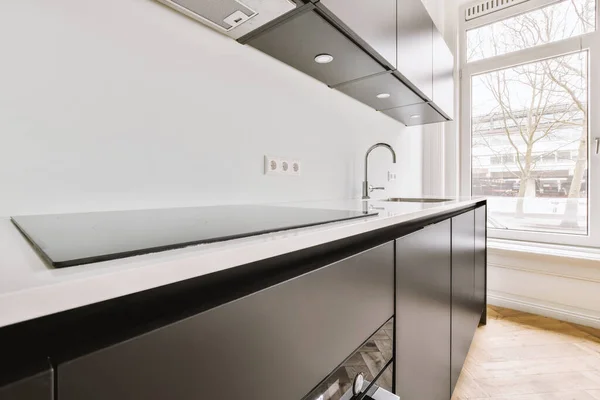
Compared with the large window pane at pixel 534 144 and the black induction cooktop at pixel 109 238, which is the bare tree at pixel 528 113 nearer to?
the large window pane at pixel 534 144

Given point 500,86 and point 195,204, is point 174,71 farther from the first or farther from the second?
point 500,86

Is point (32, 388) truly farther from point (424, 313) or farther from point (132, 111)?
point (424, 313)

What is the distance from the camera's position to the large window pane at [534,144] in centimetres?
245

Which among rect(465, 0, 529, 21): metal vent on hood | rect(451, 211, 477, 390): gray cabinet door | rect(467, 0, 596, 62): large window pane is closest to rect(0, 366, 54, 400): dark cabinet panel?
rect(451, 211, 477, 390): gray cabinet door

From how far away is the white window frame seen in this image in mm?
2336

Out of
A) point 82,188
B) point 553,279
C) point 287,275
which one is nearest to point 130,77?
point 82,188

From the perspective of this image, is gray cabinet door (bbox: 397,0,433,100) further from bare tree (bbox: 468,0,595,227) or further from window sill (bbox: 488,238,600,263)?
window sill (bbox: 488,238,600,263)

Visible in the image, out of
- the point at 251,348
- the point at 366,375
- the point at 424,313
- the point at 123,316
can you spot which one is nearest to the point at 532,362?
the point at 424,313

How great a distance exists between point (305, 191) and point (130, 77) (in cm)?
88

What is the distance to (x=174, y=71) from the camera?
3.22ft

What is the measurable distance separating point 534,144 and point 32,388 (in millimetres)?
3402

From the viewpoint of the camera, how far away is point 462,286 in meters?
1.58

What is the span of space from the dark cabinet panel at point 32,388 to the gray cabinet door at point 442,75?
219cm

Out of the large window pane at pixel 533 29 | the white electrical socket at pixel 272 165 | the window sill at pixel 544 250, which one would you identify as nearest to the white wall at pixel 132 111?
the white electrical socket at pixel 272 165
